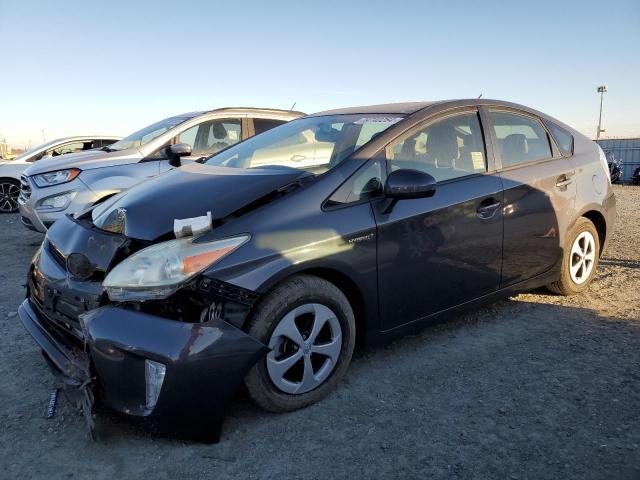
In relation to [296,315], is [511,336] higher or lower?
lower

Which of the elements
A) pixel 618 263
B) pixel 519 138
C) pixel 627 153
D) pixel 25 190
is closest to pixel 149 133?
pixel 25 190

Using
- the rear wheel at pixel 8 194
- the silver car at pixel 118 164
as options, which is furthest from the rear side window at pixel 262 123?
the rear wheel at pixel 8 194

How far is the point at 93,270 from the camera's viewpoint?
272 centimetres

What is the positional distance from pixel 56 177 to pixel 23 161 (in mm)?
4754

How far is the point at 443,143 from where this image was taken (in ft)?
11.2

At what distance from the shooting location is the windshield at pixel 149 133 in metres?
6.64

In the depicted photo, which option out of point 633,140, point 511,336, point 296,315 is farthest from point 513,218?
point 633,140

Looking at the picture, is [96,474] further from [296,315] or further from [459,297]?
[459,297]

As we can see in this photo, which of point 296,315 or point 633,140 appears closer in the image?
point 296,315

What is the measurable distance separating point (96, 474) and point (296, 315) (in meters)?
1.13

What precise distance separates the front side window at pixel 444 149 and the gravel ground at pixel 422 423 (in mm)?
1192

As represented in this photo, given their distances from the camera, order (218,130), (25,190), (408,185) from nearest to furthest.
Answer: (408,185) → (25,190) → (218,130)

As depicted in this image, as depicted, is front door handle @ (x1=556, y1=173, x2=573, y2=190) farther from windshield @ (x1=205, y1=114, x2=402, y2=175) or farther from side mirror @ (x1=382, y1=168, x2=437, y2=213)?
side mirror @ (x1=382, y1=168, x2=437, y2=213)

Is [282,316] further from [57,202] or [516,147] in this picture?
[57,202]
